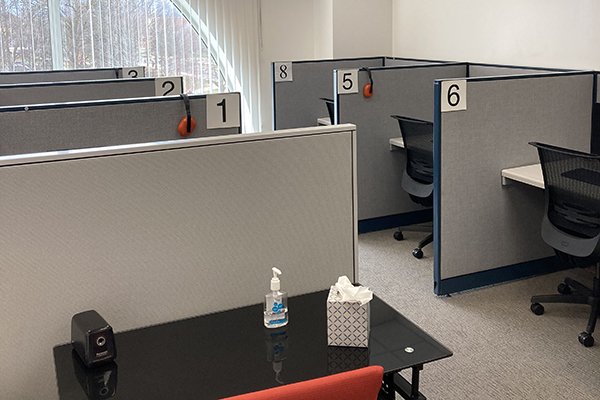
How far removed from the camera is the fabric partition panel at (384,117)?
14.5 feet

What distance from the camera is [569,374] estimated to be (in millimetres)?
2766

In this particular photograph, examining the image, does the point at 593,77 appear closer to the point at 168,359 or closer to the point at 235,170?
the point at 235,170

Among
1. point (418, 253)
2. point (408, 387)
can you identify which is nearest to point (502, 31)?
point (418, 253)

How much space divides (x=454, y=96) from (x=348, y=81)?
3.60 ft

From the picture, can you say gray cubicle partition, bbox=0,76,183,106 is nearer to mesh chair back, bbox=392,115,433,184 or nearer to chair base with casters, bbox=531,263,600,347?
mesh chair back, bbox=392,115,433,184

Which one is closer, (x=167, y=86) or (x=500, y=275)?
(x=167, y=86)

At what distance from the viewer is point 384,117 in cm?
450

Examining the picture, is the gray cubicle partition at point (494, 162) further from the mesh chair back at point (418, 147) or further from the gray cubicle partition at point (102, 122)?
the gray cubicle partition at point (102, 122)

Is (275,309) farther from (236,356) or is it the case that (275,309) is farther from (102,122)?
(102,122)

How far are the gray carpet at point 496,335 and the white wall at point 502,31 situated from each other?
1.37m

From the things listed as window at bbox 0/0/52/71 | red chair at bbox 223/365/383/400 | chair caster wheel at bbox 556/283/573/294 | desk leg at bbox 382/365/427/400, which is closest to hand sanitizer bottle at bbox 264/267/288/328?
desk leg at bbox 382/365/427/400

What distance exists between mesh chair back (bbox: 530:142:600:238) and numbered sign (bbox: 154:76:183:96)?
173 centimetres

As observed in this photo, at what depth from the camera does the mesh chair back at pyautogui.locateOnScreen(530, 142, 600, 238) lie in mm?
2883

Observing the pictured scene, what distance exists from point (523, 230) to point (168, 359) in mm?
2671
